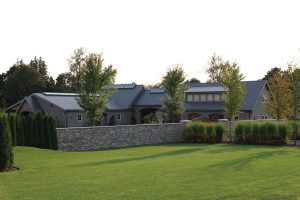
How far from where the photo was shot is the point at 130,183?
12.4 metres

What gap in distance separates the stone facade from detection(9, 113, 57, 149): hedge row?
2.38 ft

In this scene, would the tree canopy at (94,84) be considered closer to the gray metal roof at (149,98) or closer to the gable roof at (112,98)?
the gable roof at (112,98)

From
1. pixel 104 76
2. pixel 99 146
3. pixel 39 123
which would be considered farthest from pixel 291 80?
pixel 39 123

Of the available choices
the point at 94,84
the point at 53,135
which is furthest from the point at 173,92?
the point at 53,135

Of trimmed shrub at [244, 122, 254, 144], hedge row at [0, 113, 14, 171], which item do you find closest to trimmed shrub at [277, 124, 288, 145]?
trimmed shrub at [244, 122, 254, 144]

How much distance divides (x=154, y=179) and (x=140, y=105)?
4090cm

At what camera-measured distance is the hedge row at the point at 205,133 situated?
31.7 metres

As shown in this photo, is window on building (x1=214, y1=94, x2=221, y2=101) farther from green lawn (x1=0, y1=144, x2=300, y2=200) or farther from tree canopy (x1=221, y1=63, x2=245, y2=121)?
green lawn (x1=0, y1=144, x2=300, y2=200)

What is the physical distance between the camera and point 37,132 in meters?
24.7

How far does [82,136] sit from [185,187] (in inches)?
634

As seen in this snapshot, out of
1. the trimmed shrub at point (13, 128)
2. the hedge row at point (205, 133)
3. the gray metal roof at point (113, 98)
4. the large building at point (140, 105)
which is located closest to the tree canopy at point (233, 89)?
the hedge row at point (205, 133)

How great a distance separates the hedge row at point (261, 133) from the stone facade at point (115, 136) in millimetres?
4885

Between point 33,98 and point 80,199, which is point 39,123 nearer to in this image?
point 80,199

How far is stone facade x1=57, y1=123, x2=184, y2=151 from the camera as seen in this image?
85.7ft
